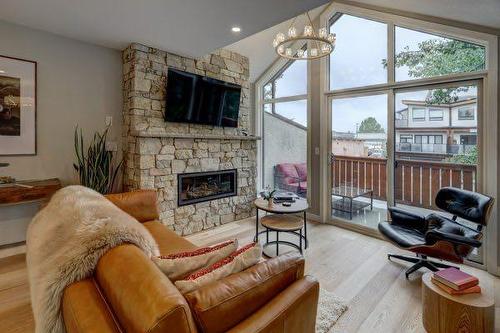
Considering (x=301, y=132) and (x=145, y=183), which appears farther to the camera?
(x=301, y=132)

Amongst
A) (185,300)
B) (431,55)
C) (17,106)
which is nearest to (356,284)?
(185,300)

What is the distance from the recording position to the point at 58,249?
133 cm

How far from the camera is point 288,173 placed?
4.96 m

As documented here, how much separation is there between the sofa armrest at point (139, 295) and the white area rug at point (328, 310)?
141 centimetres

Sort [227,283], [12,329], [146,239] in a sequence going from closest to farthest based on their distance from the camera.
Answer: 1. [227,283]
2. [146,239]
3. [12,329]

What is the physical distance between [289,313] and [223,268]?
13.0 inches

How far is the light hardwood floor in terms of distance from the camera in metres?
1.98

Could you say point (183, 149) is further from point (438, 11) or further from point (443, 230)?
point (438, 11)

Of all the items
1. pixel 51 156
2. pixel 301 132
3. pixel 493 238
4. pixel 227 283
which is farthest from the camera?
pixel 301 132

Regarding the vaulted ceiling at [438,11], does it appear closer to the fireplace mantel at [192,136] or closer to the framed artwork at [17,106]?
the fireplace mantel at [192,136]

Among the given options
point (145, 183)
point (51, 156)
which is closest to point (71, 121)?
point (51, 156)

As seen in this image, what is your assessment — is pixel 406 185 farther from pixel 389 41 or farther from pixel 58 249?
pixel 58 249

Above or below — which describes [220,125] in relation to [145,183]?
above

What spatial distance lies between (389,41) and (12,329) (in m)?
4.86
